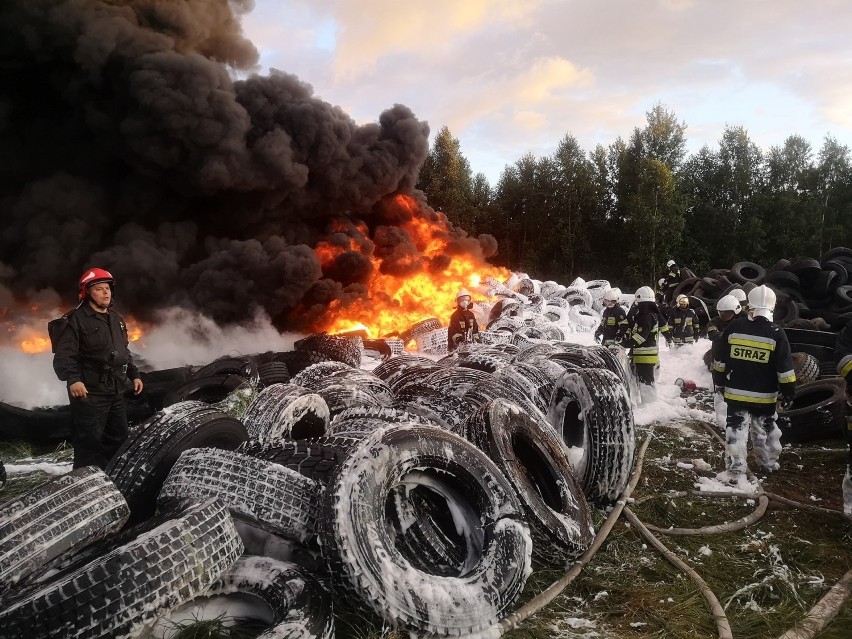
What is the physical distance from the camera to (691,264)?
32.9m

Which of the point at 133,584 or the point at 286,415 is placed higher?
the point at 286,415

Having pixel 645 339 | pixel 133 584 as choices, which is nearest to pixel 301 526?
pixel 133 584

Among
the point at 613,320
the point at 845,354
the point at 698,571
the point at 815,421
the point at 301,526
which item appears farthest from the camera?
the point at 613,320

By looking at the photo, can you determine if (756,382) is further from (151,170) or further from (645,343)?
(151,170)

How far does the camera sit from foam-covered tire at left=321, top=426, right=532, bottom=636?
2.44m

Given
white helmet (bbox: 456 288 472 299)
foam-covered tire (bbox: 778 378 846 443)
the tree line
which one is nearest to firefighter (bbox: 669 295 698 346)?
white helmet (bbox: 456 288 472 299)

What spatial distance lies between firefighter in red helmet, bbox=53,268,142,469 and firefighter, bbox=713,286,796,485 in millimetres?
6039

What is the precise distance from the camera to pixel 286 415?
177 inches

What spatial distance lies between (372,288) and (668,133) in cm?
2784

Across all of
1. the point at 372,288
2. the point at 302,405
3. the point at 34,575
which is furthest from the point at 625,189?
the point at 34,575

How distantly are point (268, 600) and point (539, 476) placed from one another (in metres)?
2.41

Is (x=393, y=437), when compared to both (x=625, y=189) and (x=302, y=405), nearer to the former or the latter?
(x=302, y=405)

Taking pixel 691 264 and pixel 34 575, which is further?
pixel 691 264

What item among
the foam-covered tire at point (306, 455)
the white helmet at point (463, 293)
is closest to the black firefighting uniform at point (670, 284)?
the white helmet at point (463, 293)
